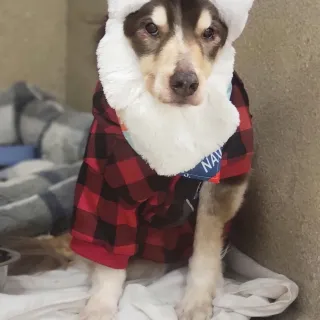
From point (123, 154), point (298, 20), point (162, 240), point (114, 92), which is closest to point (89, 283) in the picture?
point (162, 240)

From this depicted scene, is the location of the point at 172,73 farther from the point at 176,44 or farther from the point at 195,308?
the point at 195,308

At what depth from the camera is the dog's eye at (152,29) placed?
3.45 ft

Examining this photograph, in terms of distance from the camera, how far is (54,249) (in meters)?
1.44

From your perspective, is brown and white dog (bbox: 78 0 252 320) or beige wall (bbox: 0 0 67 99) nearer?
brown and white dog (bbox: 78 0 252 320)

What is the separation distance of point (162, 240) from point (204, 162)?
25 cm

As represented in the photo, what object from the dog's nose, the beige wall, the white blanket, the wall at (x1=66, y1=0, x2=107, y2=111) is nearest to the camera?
the dog's nose

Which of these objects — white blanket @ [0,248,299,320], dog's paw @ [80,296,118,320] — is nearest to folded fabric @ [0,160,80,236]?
white blanket @ [0,248,299,320]

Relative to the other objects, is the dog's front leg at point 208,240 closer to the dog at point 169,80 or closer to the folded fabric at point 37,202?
the dog at point 169,80

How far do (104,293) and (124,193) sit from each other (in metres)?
0.19

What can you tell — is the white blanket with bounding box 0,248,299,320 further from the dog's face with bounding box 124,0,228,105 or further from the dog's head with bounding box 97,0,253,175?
the dog's face with bounding box 124,0,228,105

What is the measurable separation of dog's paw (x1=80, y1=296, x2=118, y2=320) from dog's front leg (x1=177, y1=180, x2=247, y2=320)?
12 cm

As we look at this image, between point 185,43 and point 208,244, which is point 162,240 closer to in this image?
point 208,244

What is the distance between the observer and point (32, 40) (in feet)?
7.18

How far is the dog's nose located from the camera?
3.30 feet
